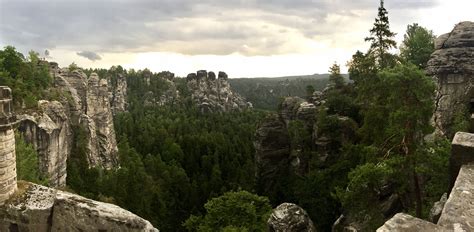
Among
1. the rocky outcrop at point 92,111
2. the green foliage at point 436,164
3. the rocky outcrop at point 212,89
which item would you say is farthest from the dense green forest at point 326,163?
the rocky outcrop at point 212,89

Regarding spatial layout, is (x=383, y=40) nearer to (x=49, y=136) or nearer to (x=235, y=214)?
(x=235, y=214)

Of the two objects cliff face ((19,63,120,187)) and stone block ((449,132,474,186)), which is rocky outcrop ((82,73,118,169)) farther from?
stone block ((449,132,474,186))

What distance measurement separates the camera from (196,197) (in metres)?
56.8

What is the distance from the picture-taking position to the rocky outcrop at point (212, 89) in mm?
160975

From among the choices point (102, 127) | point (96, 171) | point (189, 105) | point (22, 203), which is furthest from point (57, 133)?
point (189, 105)

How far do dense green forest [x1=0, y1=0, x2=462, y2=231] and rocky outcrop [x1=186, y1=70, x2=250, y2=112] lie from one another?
212 feet

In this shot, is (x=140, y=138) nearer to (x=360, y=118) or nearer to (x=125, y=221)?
(x=360, y=118)

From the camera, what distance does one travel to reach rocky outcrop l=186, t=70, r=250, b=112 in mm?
160975

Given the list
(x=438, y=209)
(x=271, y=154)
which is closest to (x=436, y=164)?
(x=438, y=209)

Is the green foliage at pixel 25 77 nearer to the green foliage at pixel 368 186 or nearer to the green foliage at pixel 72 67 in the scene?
the green foliage at pixel 72 67

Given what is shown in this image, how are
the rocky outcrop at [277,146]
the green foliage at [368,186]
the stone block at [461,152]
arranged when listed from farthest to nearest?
the rocky outcrop at [277,146] → the green foliage at [368,186] → the stone block at [461,152]

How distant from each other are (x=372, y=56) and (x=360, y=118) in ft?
23.0

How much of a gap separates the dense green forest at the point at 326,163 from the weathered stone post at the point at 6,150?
13.2 metres

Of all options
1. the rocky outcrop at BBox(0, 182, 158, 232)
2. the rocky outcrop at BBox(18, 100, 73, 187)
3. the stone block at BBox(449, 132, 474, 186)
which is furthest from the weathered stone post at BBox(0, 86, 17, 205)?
the rocky outcrop at BBox(18, 100, 73, 187)
